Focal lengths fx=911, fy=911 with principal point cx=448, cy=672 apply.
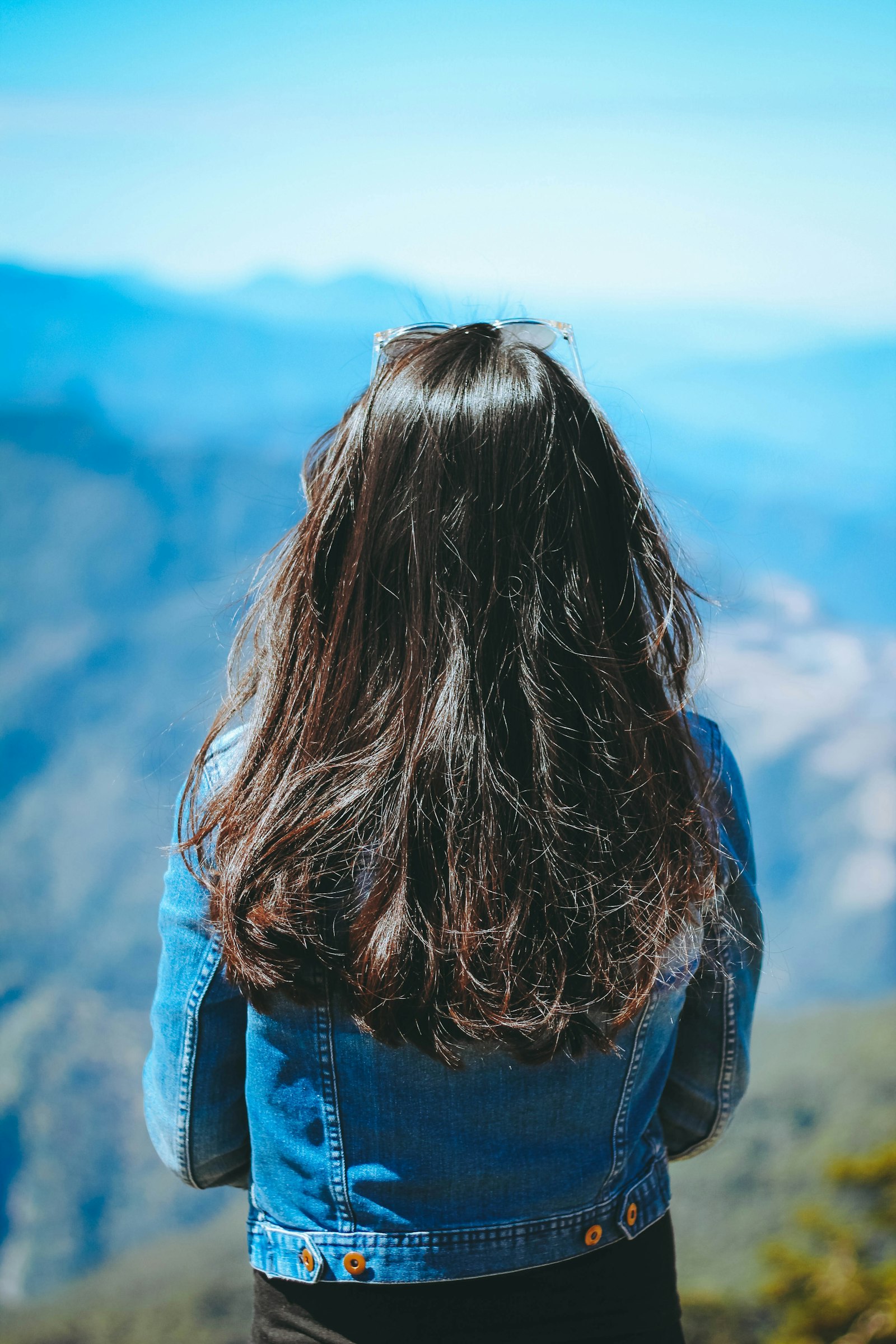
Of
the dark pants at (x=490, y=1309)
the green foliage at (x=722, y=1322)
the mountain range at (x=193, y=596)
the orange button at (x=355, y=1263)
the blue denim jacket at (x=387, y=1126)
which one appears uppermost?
the mountain range at (x=193, y=596)

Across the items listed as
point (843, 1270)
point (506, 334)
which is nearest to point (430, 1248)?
point (506, 334)

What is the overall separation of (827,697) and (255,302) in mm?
3264

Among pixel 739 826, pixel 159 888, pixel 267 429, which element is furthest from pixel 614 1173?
pixel 267 429

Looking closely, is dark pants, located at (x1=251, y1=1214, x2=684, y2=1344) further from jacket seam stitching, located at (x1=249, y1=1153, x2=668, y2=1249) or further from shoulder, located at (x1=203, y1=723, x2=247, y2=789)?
shoulder, located at (x1=203, y1=723, x2=247, y2=789)

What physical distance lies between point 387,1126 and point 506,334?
62cm

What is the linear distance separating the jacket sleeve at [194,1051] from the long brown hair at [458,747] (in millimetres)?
38

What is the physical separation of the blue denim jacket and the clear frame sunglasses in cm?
34

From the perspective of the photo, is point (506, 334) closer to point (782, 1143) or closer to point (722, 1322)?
point (722, 1322)

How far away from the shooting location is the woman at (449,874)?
650 mm

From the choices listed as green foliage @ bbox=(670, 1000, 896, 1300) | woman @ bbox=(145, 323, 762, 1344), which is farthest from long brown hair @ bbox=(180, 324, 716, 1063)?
green foliage @ bbox=(670, 1000, 896, 1300)

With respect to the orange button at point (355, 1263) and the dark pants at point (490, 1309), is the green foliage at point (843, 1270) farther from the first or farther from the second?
the orange button at point (355, 1263)

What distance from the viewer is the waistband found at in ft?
2.30

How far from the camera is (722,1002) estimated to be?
850mm

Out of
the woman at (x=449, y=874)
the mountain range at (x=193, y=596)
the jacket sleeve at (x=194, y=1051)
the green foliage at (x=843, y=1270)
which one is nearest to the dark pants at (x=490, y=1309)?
the woman at (x=449, y=874)
